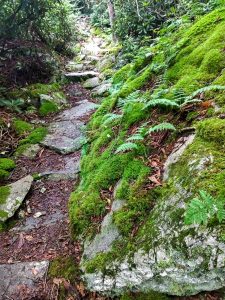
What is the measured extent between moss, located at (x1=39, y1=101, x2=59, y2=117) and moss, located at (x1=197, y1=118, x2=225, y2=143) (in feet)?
20.8

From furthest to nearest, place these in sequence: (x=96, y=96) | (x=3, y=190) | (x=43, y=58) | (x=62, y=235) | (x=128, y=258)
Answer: (x=43, y=58), (x=96, y=96), (x=3, y=190), (x=62, y=235), (x=128, y=258)

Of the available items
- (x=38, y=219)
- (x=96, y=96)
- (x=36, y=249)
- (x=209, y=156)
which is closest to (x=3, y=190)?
(x=38, y=219)

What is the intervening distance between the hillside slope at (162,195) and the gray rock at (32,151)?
7.13ft

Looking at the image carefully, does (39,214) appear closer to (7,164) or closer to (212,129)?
(7,164)

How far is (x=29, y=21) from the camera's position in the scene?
10570mm

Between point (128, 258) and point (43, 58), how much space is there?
994cm

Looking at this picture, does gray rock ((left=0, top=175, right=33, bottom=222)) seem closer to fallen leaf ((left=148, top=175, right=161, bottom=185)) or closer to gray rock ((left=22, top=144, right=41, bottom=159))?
gray rock ((left=22, top=144, right=41, bottom=159))

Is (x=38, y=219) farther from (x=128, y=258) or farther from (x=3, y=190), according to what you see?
(x=128, y=258)

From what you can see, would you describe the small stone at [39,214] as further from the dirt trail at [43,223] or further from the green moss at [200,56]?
the green moss at [200,56]

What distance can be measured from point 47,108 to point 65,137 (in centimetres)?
220

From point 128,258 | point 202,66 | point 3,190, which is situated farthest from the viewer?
point 3,190

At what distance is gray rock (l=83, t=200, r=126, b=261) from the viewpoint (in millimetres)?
3143

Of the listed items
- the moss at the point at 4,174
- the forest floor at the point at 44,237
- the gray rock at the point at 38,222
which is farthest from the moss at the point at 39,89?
the gray rock at the point at 38,222

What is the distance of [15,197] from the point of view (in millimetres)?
4926
